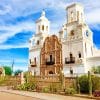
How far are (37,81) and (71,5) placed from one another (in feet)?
64.7

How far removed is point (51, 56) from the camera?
50719 mm

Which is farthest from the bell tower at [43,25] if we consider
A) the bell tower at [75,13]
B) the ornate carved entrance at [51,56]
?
the bell tower at [75,13]

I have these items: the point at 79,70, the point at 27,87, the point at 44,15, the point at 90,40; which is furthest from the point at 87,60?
the point at 44,15

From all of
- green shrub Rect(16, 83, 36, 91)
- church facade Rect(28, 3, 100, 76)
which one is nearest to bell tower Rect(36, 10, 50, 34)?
church facade Rect(28, 3, 100, 76)

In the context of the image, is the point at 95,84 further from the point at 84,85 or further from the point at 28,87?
the point at 28,87

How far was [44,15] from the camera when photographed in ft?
185

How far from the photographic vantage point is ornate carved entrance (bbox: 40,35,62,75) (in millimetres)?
48559

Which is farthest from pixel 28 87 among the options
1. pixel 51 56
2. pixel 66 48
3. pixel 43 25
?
pixel 43 25

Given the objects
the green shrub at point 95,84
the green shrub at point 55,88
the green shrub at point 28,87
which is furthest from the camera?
the green shrub at point 28,87

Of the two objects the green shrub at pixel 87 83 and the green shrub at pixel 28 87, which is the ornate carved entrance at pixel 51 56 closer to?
the green shrub at pixel 28 87

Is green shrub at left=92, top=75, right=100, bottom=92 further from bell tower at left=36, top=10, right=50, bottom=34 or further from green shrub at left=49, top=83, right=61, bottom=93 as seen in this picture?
bell tower at left=36, top=10, right=50, bottom=34

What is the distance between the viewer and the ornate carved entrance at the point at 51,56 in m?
48.6

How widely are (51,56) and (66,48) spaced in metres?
4.74

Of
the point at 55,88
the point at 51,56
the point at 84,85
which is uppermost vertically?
the point at 51,56
